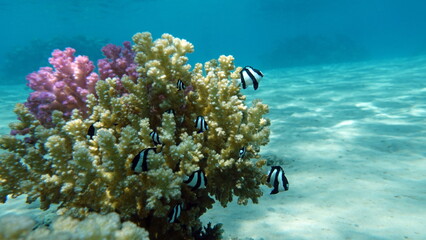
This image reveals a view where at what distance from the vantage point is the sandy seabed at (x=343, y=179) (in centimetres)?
287

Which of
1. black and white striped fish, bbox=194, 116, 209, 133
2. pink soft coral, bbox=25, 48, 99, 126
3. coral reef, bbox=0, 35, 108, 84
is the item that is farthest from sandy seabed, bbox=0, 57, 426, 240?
coral reef, bbox=0, 35, 108, 84

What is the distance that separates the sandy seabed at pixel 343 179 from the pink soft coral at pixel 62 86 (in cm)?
168

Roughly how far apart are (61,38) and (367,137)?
3807 cm

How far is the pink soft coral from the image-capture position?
3.08 meters

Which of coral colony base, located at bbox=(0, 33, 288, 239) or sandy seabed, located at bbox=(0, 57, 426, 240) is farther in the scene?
sandy seabed, located at bbox=(0, 57, 426, 240)

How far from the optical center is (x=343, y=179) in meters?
3.88

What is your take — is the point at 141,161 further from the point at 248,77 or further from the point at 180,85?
the point at 248,77

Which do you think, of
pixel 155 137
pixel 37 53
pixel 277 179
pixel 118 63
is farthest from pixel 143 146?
pixel 37 53

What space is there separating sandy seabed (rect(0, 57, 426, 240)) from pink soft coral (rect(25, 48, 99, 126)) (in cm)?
168

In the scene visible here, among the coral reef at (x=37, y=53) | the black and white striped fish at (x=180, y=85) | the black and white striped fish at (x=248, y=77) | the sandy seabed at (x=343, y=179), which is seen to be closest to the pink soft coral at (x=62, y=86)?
the black and white striped fish at (x=180, y=85)

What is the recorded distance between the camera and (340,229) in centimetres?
281

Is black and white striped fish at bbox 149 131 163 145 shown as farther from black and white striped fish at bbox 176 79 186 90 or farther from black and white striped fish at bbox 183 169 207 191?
black and white striped fish at bbox 176 79 186 90

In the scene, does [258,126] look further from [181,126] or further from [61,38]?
[61,38]

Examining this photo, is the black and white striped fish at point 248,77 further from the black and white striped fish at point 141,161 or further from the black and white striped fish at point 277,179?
the black and white striped fish at point 141,161
